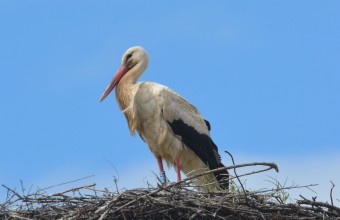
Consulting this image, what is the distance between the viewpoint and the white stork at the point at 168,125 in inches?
400

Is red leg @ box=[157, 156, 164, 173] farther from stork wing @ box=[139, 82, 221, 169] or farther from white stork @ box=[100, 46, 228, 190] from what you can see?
stork wing @ box=[139, 82, 221, 169]

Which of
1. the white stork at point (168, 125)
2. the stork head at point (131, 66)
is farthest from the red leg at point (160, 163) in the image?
the stork head at point (131, 66)

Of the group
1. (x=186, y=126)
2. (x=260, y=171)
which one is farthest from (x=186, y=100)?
(x=260, y=171)

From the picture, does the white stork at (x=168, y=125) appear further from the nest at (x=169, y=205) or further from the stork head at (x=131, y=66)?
the nest at (x=169, y=205)

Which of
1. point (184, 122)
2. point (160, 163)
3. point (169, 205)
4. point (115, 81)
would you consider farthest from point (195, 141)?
point (169, 205)

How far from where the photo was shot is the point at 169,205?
24.4ft

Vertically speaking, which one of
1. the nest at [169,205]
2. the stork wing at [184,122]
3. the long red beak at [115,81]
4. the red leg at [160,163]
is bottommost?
the nest at [169,205]

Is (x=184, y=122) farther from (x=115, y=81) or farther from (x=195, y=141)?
(x=115, y=81)

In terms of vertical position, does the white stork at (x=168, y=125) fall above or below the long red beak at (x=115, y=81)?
below

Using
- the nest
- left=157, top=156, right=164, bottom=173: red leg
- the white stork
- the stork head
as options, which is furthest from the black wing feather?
the nest

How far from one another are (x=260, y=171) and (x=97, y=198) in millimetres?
1071

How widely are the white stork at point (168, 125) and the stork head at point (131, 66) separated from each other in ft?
0.20

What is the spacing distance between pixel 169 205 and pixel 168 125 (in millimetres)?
2798

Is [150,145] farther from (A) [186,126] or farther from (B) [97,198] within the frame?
(B) [97,198]
